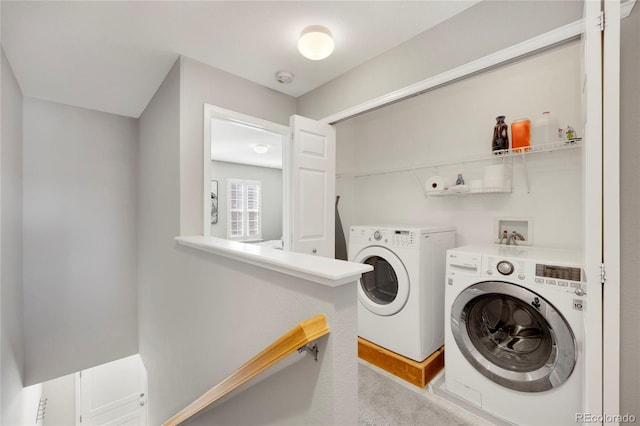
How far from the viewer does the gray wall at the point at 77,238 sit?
2652mm

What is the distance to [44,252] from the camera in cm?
270

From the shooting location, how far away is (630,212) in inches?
40.8

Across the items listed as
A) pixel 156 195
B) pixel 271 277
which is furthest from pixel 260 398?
pixel 156 195

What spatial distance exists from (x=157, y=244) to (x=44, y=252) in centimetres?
122

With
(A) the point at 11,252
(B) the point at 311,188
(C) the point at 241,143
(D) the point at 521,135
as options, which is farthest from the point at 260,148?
(D) the point at 521,135

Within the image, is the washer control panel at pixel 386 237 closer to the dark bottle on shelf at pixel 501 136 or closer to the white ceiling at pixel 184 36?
the dark bottle on shelf at pixel 501 136

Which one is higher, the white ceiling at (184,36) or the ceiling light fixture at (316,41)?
the white ceiling at (184,36)

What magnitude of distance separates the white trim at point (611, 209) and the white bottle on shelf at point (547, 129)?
1392mm

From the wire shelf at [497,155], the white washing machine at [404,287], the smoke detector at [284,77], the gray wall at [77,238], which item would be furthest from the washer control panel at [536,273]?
the gray wall at [77,238]

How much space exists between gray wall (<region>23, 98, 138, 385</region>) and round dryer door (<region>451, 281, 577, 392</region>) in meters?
3.53

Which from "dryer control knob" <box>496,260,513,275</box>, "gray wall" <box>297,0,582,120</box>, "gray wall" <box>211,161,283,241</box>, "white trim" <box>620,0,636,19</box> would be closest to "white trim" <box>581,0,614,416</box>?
"white trim" <box>620,0,636,19</box>

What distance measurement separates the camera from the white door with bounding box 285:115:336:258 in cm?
220

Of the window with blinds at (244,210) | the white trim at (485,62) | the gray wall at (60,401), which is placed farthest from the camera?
the window with blinds at (244,210)

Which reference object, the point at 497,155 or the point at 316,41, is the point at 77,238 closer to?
the point at 316,41
